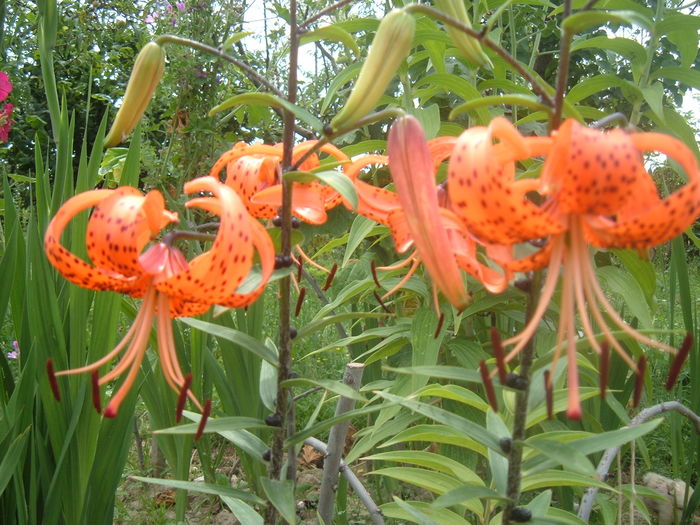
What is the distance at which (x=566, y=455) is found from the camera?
24.4 inches

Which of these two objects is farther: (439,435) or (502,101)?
(439,435)

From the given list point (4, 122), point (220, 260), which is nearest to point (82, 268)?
point (220, 260)

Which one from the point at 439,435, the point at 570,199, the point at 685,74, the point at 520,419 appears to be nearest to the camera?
the point at 570,199

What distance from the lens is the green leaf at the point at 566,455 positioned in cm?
60

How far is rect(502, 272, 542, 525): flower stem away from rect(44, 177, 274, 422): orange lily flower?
24 centimetres

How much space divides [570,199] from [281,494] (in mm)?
451

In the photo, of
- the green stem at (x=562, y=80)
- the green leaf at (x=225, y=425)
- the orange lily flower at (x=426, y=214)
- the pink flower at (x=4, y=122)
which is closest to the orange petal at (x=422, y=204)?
the orange lily flower at (x=426, y=214)

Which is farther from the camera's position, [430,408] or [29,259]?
[29,259]

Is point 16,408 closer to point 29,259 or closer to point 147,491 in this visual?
point 29,259

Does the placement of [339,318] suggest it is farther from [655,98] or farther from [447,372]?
[655,98]

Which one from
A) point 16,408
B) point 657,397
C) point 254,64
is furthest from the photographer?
point 254,64

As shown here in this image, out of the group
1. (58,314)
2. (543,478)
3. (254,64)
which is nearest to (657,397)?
(543,478)

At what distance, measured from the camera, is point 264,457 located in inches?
33.3

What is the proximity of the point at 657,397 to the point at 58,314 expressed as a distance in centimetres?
173
